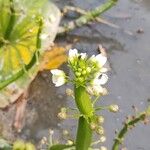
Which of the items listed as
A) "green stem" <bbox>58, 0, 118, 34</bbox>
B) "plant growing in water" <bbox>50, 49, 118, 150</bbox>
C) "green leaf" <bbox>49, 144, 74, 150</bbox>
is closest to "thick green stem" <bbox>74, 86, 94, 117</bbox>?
"plant growing in water" <bbox>50, 49, 118, 150</bbox>

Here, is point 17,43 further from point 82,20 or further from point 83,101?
point 83,101

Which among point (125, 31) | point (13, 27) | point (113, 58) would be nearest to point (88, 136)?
point (13, 27)

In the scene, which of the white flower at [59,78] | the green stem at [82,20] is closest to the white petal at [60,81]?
the white flower at [59,78]

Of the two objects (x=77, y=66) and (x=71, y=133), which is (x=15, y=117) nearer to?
(x=71, y=133)

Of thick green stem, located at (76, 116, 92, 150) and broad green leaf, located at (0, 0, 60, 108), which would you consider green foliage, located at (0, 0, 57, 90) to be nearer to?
broad green leaf, located at (0, 0, 60, 108)

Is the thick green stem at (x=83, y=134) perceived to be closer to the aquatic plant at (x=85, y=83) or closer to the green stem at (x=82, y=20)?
the aquatic plant at (x=85, y=83)
